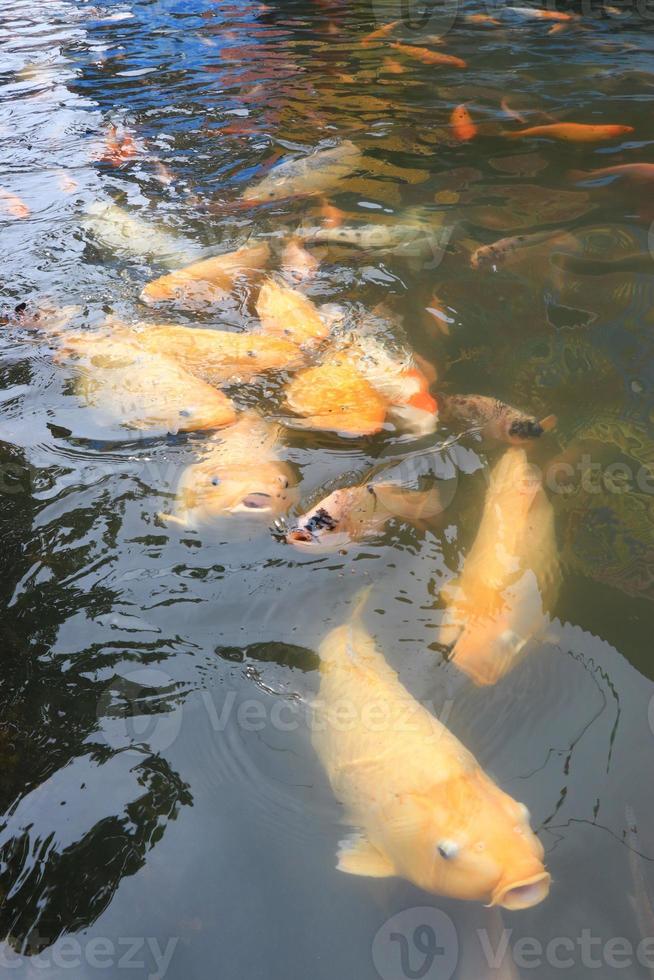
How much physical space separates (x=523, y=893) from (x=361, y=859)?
0.48 meters

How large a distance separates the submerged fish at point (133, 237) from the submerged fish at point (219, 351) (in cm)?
137

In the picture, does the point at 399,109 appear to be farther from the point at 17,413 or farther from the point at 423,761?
the point at 423,761

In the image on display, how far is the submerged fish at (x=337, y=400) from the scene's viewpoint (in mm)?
3947

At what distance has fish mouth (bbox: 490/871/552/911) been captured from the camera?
2.11 m

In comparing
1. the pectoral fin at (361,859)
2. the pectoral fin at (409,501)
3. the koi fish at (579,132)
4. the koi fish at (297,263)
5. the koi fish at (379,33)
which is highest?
the koi fish at (379,33)

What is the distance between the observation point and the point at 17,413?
14.1ft

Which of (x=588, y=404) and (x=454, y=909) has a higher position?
(x=588, y=404)

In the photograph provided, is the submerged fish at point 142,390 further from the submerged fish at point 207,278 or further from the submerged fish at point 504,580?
the submerged fish at point 504,580

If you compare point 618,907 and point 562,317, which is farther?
point 562,317

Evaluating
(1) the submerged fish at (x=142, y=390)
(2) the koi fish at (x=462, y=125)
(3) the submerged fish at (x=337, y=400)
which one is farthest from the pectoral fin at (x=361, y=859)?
(2) the koi fish at (x=462, y=125)

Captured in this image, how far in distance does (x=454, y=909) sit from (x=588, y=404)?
277cm

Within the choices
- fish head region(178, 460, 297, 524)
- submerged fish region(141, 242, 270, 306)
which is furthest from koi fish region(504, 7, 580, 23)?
fish head region(178, 460, 297, 524)

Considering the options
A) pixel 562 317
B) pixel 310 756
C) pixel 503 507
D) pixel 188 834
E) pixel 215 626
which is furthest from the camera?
pixel 562 317

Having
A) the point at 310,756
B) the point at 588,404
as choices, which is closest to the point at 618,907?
the point at 310,756
